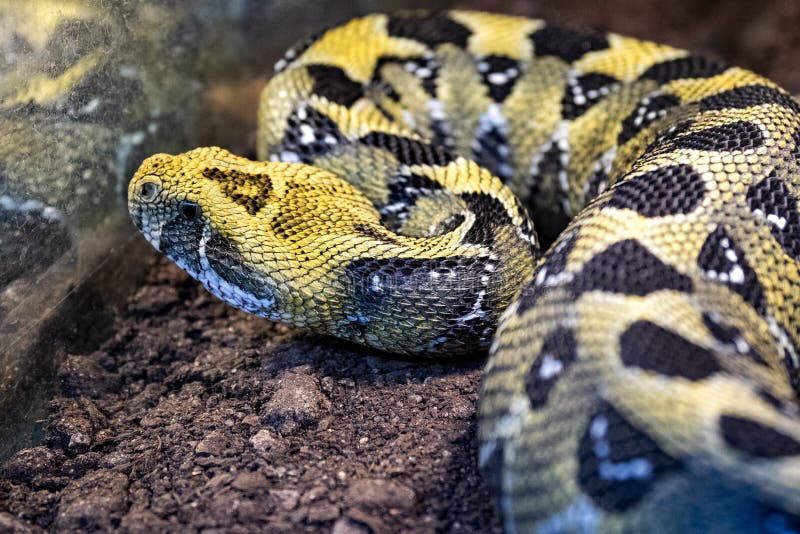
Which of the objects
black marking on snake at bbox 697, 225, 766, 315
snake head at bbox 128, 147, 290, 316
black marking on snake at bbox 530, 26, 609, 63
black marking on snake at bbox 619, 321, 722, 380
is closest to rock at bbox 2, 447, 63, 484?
snake head at bbox 128, 147, 290, 316

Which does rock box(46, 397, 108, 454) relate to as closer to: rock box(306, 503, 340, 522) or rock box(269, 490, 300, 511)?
rock box(269, 490, 300, 511)

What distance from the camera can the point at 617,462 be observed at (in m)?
2.86

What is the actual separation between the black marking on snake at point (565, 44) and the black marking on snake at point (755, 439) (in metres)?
3.42

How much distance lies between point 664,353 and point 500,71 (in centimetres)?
314

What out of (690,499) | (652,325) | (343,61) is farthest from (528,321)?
(343,61)

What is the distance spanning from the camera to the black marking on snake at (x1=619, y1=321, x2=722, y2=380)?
9.73 feet

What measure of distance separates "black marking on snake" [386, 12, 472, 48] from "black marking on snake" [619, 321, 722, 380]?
319 cm

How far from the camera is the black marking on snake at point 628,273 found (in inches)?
130

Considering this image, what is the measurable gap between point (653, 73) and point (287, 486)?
12.0 feet

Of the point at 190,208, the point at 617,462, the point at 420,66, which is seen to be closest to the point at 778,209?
the point at 617,462

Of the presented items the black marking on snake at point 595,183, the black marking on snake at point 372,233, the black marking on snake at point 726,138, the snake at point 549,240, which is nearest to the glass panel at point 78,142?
the snake at point 549,240

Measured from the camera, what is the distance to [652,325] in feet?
10.3

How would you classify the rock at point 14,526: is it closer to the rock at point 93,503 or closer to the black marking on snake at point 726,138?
the rock at point 93,503

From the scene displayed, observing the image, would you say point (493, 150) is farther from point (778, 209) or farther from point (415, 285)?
point (778, 209)
